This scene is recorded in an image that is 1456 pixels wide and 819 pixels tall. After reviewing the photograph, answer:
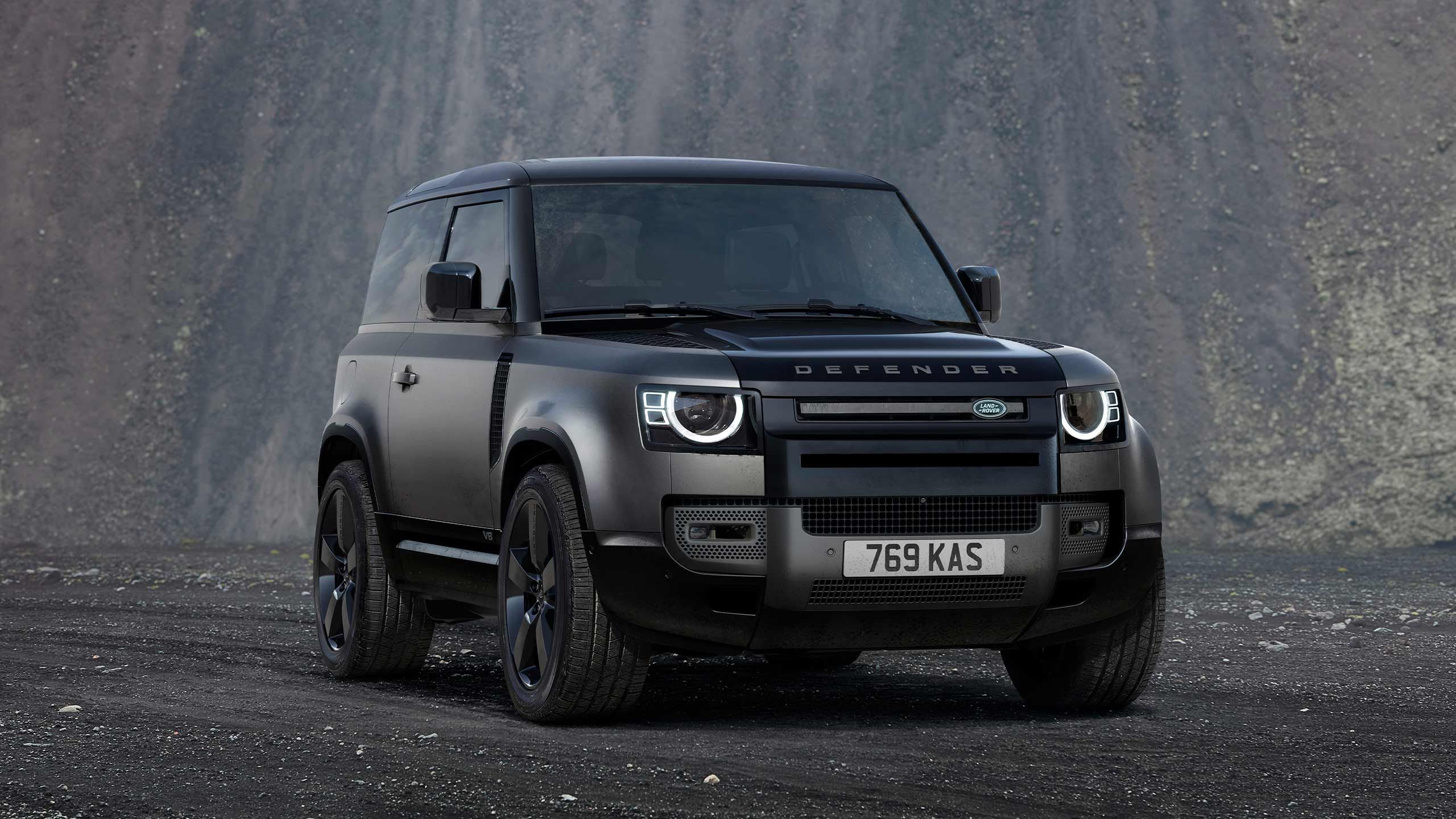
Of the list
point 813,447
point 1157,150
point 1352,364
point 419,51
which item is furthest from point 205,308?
point 813,447

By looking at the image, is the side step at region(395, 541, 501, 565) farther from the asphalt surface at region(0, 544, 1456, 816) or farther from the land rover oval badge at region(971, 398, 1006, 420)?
the land rover oval badge at region(971, 398, 1006, 420)

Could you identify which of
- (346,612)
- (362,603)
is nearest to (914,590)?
(362,603)

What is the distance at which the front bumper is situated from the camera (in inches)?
A: 269

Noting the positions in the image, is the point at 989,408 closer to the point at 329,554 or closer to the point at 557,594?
the point at 557,594

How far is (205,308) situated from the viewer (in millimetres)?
29672

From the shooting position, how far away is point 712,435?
22.6ft

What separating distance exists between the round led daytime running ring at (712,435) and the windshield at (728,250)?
3.94ft

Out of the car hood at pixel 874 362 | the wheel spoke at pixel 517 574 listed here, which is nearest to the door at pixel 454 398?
the wheel spoke at pixel 517 574

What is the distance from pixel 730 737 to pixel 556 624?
2.51 feet

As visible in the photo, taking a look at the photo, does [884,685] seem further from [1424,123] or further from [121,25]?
[121,25]

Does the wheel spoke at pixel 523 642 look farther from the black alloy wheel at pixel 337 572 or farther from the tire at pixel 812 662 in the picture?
the tire at pixel 812 662

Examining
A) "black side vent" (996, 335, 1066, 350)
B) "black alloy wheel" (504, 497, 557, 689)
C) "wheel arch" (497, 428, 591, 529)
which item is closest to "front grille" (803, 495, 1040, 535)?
"black side vent" (996, 335, 1066, 350)

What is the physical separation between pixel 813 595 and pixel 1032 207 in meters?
23.6

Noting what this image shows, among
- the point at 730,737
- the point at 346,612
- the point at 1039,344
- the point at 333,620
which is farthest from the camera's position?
the point at 333,620
